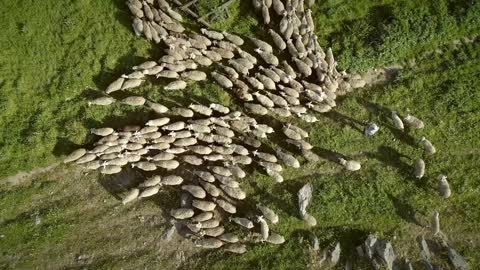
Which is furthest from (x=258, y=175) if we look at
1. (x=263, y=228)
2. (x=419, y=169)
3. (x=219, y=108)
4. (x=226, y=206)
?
(x=419, y=169)

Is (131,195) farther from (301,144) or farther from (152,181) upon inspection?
(301,144)

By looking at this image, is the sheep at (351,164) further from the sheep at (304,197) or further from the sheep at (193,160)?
the sheep at (193,160)

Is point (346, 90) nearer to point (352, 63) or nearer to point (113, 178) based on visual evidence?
point (352, 63)

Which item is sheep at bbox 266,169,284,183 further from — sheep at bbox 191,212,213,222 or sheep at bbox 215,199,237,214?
sheep at bbox 191,212,213,222

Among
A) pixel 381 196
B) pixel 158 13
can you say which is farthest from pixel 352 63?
pixel 158 13

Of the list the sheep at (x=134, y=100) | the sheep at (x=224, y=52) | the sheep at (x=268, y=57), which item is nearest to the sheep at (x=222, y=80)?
the sheep at (x=224, y=52)

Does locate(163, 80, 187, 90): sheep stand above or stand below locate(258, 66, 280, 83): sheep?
below

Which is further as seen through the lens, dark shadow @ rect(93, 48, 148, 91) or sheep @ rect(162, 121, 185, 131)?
dark shadow @ rect(93, 48, 148, 91)

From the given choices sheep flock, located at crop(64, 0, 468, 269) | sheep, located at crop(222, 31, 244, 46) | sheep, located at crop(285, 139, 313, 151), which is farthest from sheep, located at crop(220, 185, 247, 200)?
sheep, located at crop(222, 31, 244, 46)
